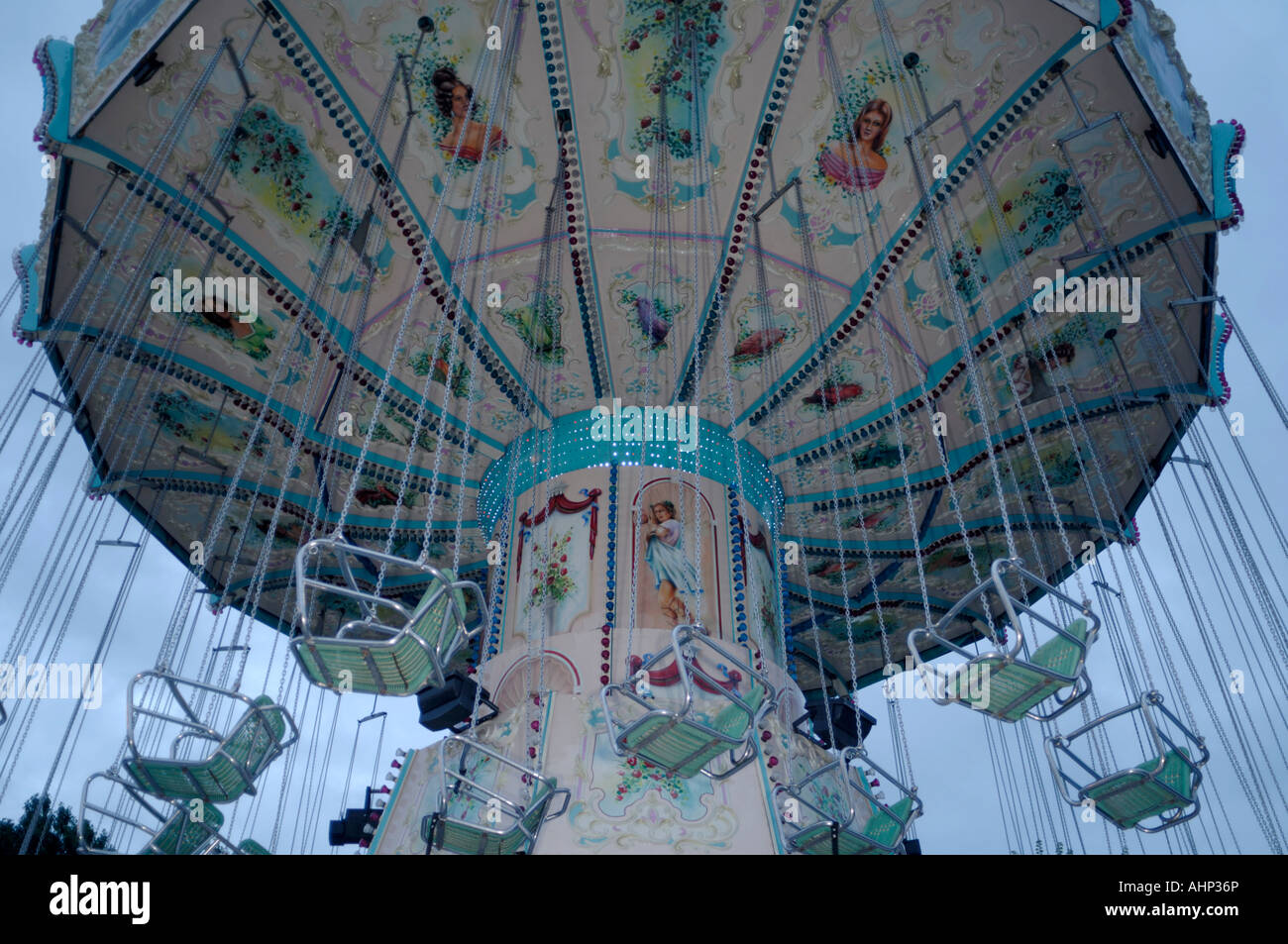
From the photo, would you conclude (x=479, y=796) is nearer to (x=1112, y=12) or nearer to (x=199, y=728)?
(x=199, y=728)

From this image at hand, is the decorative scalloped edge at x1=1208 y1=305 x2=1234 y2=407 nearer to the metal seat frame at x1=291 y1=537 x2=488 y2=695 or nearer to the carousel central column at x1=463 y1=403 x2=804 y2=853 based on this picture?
the carousel central column at x1=463 y1=403 x2=804 y2=853

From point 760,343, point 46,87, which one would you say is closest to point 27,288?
point 46,87

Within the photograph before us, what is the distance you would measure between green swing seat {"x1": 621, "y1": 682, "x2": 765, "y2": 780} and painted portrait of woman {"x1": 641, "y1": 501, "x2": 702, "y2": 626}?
3.31m

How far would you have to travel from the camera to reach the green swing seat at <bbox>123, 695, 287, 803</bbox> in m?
6.27

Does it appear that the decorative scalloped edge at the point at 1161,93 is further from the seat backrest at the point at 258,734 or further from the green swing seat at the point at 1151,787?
the seat backrest at the point at 258,734

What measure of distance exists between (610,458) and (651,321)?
1.46 metres

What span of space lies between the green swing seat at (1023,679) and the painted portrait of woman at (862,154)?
17.4 ft

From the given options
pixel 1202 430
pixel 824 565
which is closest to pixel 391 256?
pixel 824 565

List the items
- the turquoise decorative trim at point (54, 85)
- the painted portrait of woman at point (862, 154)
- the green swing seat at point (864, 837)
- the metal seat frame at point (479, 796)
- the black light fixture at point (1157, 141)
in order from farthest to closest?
the painted portrait of woman at point (862, 154) → the black light fixture at point (1157, 141) → the turquoise decorative trim at point (54, 85) → the green swing seat at point (864, 837) → the metal seat frame at point (479, 796)

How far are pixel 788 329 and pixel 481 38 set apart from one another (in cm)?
412

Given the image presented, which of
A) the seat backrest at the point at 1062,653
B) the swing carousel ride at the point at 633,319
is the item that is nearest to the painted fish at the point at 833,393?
the swing carousel ride at the point at 633,319

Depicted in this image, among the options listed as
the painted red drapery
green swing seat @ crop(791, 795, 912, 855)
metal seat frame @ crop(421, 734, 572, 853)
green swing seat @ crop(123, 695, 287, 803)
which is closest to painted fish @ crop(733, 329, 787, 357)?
the painted red drapery

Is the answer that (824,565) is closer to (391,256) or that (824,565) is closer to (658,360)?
(658,360)

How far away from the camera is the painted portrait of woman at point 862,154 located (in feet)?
31.7
